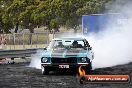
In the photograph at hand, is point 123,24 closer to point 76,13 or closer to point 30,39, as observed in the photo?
point 30,39

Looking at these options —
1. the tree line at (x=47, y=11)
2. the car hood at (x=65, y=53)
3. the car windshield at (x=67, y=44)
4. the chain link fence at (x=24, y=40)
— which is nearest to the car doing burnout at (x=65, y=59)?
the car hood at (x=65, y=53)

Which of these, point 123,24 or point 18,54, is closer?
point 18,54

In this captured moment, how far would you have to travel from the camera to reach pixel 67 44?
17.3 metres

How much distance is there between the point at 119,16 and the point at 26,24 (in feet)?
117

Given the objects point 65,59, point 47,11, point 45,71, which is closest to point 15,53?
point 45,71

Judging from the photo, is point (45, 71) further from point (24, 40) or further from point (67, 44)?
point (24, 40)

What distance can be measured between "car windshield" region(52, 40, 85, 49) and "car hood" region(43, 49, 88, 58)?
524 millimetres

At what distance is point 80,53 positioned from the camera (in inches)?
630

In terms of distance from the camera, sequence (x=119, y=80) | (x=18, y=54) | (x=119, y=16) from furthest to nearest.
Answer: (x=119, y=16), (x=18, y=54), (x=119, y=80)

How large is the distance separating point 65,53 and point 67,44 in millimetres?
1353

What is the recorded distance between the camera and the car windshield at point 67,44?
→ 17.0 m

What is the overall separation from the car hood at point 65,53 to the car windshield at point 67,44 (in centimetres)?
52

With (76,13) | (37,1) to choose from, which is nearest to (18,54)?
(76,13)

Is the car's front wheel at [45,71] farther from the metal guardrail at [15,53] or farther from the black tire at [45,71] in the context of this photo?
the metal guardrail at [15,53]
